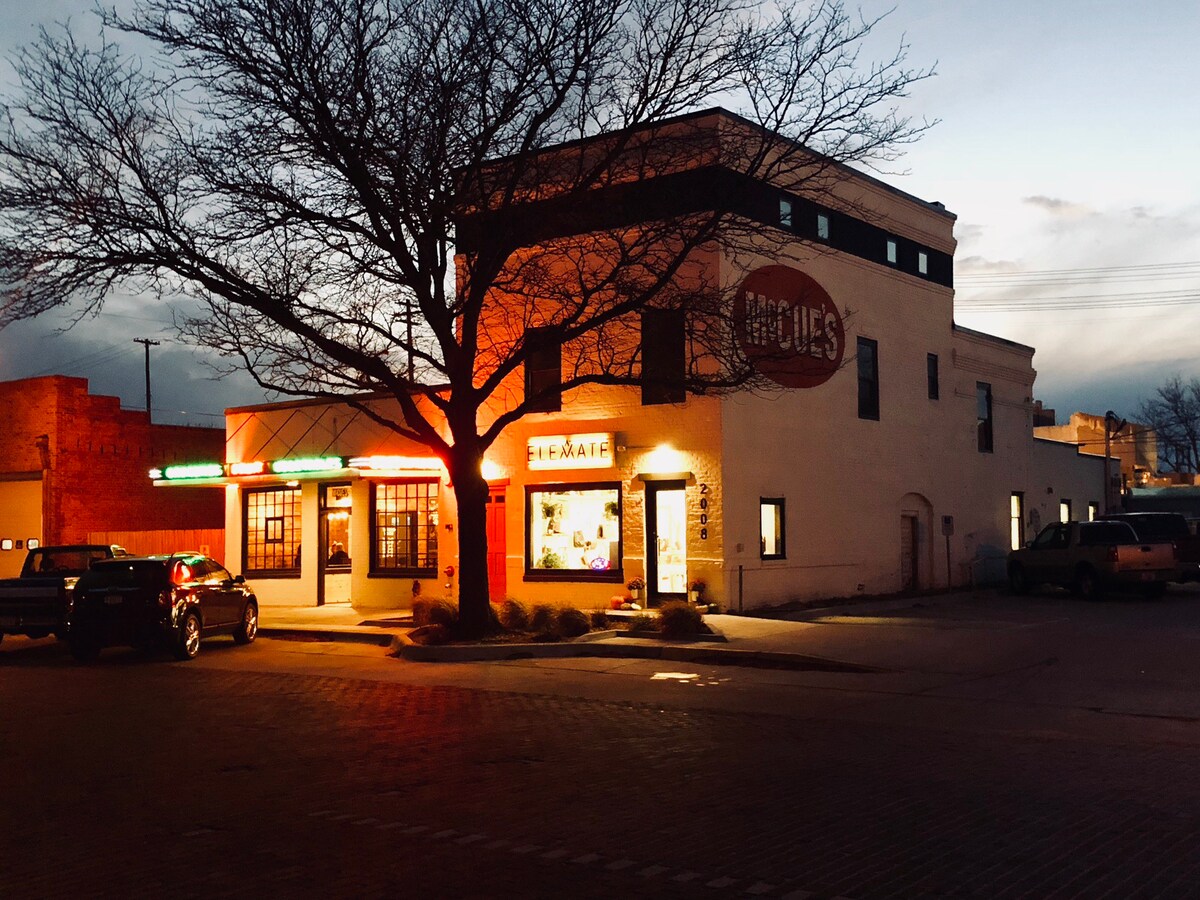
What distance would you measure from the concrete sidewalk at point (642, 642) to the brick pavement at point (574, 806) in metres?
4.83

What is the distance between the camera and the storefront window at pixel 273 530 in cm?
3017

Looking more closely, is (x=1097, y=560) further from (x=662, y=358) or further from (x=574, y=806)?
(x=574, y=806)

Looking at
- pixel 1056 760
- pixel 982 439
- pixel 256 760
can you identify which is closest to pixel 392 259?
pixel 256 760

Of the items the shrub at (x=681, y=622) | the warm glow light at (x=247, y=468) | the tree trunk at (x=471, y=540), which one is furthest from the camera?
the warm glow light at (x=247, y=468)

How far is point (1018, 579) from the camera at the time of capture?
31.5 m

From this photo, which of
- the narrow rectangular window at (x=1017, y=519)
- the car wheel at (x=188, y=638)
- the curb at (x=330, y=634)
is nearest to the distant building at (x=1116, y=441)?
the narrow rectangular window at (x=1017, y=519)

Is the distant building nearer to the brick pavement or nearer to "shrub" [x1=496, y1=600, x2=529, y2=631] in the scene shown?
"shrub" [x1=496, y1=600, x2=529, y2=631]

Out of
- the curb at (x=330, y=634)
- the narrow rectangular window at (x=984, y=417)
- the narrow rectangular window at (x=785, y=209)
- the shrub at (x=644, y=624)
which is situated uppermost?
the narrow rectangular window at (x=785, y=209)

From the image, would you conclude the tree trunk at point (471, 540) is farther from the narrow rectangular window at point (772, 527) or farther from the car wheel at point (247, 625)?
the narrow rectangular window at point (772, 527)

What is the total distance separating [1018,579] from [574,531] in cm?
1296

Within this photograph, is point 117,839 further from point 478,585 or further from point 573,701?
point 478,585

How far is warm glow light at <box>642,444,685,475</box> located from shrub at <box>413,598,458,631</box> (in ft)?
15.6

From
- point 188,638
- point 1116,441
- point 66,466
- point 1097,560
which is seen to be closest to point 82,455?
point 66,466

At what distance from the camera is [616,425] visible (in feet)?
81.9
